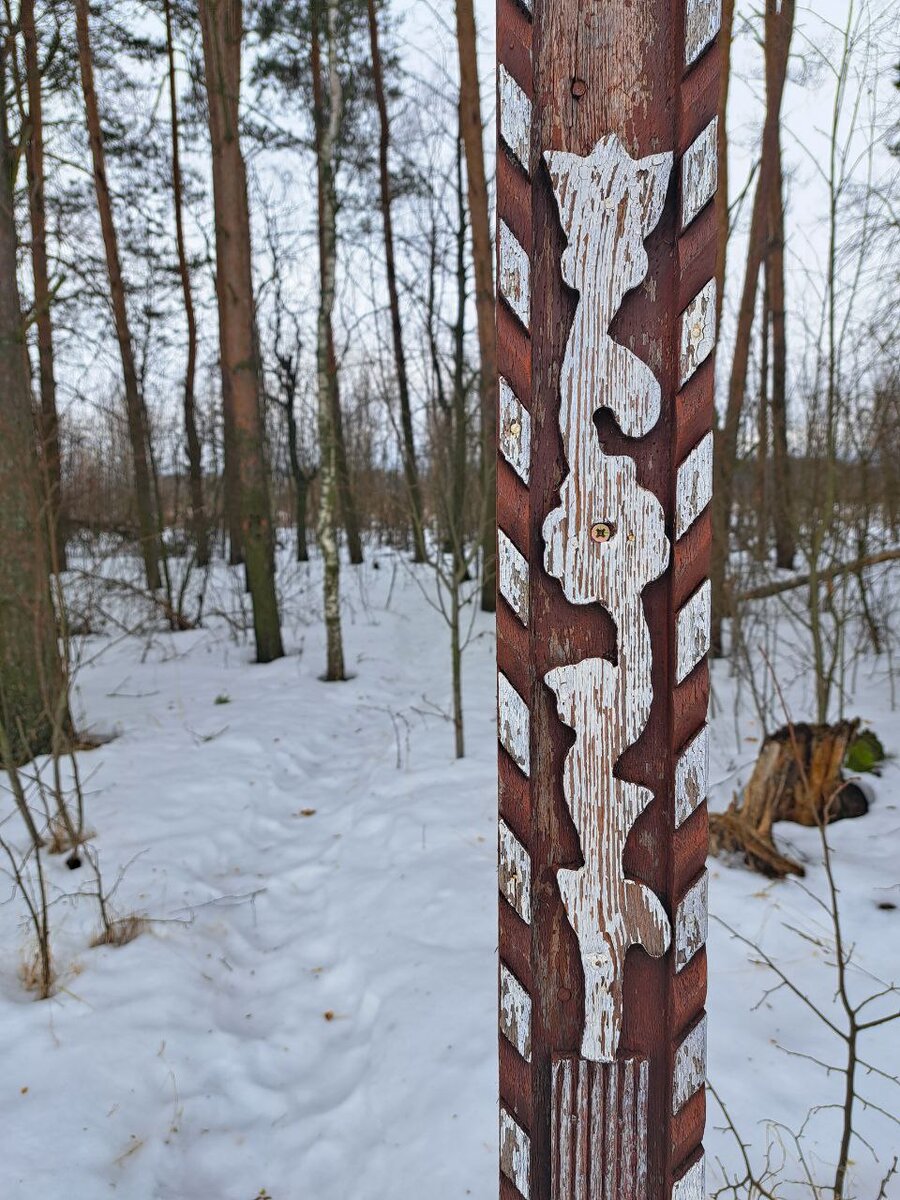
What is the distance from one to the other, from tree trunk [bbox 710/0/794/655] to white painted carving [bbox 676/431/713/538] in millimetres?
4632

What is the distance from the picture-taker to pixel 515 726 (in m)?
1.04

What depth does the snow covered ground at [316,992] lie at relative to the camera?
204cm

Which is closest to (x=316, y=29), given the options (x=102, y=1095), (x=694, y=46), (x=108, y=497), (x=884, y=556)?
(x=108, y=497)

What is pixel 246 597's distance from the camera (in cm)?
1075

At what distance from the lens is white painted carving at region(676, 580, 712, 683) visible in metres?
1.00

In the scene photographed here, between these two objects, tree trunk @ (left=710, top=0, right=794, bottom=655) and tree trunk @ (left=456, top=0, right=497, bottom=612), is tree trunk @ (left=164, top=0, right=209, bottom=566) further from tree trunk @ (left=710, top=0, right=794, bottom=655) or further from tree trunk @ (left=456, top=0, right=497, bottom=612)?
tree trunk @ (left=710, top=0, right=794, bottom=655)

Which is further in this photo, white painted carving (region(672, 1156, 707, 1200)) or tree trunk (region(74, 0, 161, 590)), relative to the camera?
tree trunk (region(74, 0, 161, 590))

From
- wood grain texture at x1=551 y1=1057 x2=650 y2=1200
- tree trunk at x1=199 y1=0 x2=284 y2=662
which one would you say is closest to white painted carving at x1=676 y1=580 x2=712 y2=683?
wood grain texture at x1=551 y1=1057 x2=650 y2=1200

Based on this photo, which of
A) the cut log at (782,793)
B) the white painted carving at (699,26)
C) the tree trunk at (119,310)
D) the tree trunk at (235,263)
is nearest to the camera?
the white painted carving at (699,26)

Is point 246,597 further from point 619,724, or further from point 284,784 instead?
point 619,724

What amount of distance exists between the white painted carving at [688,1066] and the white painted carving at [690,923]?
4.1 inches

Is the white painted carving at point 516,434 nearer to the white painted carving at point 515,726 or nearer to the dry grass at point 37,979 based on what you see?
the white painted carving at point 515,726

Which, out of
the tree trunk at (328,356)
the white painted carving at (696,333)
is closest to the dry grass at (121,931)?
the white painted carving at (696,333)

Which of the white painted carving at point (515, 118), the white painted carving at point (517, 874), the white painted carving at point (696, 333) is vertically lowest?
the white painted carving at point (517, 874)
